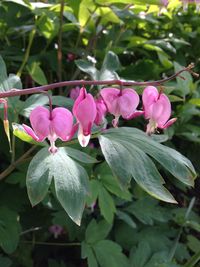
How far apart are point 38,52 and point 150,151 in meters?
0.90

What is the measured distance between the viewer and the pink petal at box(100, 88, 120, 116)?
36.0 inches

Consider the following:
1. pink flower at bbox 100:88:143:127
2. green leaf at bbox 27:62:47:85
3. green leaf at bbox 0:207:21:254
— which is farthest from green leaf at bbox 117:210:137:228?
pink flower at bbox 100:88:143:127

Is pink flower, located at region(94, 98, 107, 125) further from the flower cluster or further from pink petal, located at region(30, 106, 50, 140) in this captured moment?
pink petal, located at region(30, 106, 50, 140)

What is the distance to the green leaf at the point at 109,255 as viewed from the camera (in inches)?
51.8

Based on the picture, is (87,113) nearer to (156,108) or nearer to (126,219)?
(156,108)

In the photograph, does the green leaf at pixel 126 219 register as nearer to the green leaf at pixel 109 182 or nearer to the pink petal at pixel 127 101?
the green leaf at pixel 109 182

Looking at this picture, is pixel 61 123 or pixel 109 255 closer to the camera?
pixel 61 123

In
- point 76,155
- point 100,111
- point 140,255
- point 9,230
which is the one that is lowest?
point 140,255

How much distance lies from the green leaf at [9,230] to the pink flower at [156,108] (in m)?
0.51

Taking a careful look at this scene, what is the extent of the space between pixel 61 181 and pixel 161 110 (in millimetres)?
264

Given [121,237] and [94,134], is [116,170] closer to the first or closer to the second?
[94,134]

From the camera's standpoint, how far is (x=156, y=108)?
3.11 feet

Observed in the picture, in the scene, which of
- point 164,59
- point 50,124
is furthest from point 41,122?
point 164,59

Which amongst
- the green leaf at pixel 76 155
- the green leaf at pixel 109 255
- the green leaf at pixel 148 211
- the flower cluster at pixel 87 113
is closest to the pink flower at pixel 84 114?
the flower cluster at pixel 87 113
